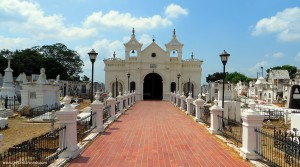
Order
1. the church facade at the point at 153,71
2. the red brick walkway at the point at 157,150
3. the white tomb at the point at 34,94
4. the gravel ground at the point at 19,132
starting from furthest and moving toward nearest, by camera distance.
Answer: the church facade at the point at 153,71
the white tomb at the point at 34,94
the gravel ground at the point at 19,132
the red brick walkway at the point at 157,150

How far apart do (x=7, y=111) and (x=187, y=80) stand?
102 feet

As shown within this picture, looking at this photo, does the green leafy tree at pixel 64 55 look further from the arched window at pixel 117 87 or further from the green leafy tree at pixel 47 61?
the arched window at pixel 117 87

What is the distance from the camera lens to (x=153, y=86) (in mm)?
50438

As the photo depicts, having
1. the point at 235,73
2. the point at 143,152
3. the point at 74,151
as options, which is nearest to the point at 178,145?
the point at 143,152

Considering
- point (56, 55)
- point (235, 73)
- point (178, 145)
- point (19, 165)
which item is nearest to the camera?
point (19, 165)

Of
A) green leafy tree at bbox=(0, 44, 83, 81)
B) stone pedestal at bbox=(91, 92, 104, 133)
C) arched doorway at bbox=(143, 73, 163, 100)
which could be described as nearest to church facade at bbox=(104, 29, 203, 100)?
arched doorway at bbox=(143, 73, 163, 100)

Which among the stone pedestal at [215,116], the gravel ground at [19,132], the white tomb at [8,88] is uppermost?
the white tomb at [8,88]

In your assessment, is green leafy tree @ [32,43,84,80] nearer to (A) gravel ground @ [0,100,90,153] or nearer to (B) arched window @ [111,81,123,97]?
(B) arched window @ [111,81,123,97]

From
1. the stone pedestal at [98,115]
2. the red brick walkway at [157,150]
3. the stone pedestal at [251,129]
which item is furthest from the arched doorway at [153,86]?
the stone pedestal at [251,129]

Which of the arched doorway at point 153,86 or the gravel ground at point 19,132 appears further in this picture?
the arched doorway at point 153,86

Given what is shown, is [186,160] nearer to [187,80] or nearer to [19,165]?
[19,165]

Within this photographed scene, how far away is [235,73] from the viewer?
142 m

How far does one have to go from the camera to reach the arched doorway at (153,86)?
5025 centimetres

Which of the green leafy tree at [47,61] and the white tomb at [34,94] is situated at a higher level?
the green leafy tree at [47,61]
